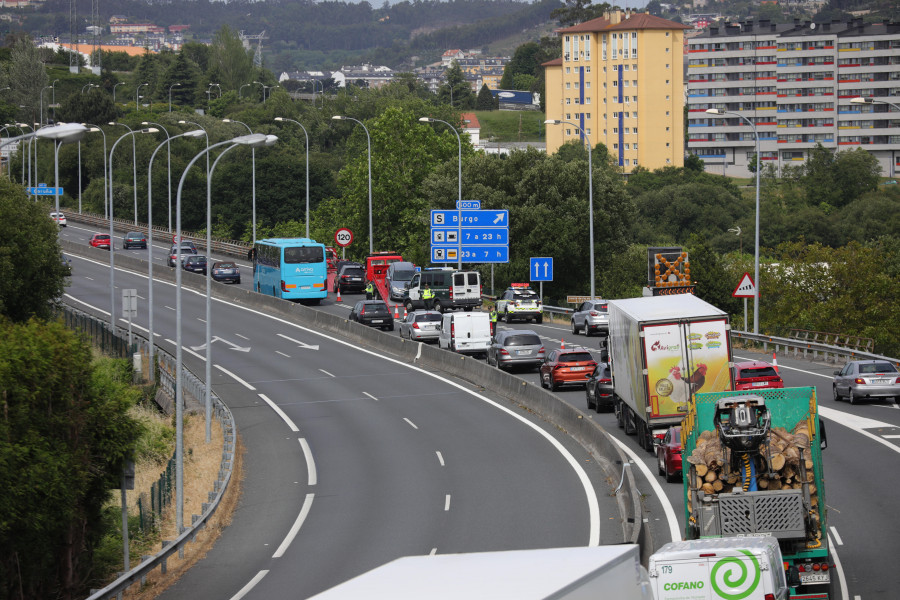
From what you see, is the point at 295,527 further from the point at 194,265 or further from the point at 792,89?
the point at 792,89

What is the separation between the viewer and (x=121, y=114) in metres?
169

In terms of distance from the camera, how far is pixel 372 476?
29641 mm

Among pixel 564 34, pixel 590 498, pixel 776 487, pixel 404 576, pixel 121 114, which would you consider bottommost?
pixel 590 498

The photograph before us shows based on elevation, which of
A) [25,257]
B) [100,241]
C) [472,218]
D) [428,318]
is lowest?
[428,318]

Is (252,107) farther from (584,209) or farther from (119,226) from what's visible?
(584,209)

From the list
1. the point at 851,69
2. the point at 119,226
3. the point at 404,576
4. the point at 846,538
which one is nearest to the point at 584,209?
the point at 119,226

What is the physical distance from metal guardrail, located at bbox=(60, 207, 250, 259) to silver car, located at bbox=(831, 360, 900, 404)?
201 feet

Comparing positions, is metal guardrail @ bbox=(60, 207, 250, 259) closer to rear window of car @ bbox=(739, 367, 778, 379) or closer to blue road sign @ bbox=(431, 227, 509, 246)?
blue road sign @ bbox=(431, 227, 509, 246)

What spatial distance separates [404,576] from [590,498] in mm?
17728

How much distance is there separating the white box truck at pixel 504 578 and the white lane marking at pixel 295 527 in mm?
13809

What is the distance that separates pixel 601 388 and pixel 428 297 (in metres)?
26.2

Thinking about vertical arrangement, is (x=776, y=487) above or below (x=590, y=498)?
above

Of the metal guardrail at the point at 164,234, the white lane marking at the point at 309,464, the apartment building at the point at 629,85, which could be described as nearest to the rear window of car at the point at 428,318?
the white lane marking at the point at 309,464

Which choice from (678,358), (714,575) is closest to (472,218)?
(678,358)
